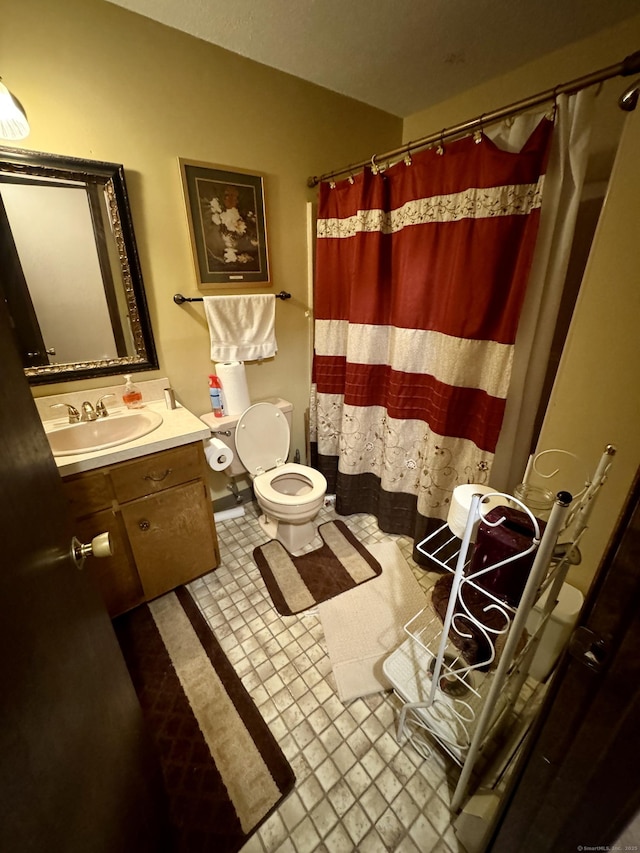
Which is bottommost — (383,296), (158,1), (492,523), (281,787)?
(281,787)

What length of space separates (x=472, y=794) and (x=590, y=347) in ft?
4.56

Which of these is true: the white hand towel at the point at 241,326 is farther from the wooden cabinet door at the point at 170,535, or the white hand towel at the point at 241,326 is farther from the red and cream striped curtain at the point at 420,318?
the wooden cabinet door at the point at 170,535

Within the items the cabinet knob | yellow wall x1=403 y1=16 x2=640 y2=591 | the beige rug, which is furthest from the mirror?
yellow wall x1=403 y1=16 x2=640 y2=591

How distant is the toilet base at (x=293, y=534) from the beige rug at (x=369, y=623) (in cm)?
40

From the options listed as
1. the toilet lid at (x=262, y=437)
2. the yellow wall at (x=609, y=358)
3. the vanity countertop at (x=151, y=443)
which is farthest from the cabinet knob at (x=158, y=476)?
the yellow wall at (x=609, y=358)

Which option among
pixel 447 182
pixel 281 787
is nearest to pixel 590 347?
pixel 447 182

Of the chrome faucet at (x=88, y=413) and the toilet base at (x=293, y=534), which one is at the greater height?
the chrome faucet at (x=88, y=413)

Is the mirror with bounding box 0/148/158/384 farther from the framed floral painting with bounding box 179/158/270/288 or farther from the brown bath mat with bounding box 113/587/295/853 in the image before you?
the brown bath mat with bounding box 113/587/295/853

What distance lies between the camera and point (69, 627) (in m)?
0.59

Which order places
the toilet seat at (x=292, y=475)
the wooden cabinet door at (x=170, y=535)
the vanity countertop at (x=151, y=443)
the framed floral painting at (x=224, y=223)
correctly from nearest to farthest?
the vanity countertop at (x=151, y=443) < the wooden cabinet door at (x=170, y=535) < the framed floral painting at (x=224, y=223) < the toilet seat at (x=292, y=475)

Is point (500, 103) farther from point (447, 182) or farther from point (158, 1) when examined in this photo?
point (158, 1)

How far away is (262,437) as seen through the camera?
199 cm

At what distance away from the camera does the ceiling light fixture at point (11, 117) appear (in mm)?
1046

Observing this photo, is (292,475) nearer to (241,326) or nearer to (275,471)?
(275,471)
